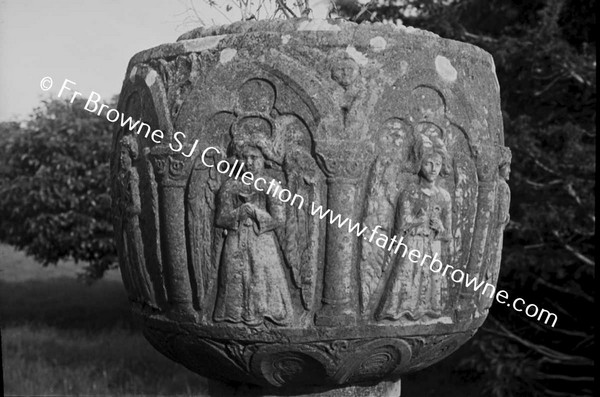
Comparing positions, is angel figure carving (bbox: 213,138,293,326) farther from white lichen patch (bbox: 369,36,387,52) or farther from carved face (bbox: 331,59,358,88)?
white lichen patch (bbox: 369,36,387,52)

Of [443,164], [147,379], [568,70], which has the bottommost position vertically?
[147,379]

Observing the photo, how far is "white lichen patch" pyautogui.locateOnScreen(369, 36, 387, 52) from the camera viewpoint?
256 centimetres

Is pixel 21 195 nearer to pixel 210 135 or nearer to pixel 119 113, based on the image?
pixel 119 113

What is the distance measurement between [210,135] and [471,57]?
98cm

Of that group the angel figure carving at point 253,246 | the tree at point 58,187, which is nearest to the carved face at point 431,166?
the angel figure carving at point 253,246

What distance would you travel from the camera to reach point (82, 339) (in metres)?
7.68

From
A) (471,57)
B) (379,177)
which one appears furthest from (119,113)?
(471,57)

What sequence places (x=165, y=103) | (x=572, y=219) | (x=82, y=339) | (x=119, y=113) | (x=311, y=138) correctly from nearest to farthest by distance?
1. (x=311, y=138)
2. (x=165, y=103)
3. (x=119, y=113)
4. (x=572, y=219)
5. (x=82, y=339)

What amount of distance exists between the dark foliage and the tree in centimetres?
329

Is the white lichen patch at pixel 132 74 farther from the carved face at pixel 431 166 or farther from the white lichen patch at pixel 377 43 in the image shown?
the carved face at pixel 431 166

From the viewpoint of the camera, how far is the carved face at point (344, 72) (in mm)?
2520

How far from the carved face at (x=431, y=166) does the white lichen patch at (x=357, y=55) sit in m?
0.38

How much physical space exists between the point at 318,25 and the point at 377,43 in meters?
0.21

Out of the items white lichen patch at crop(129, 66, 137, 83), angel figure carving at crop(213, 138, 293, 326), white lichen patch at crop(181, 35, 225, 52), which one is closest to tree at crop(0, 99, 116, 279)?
white lichen patch at crop(129, 66, 137, 83)
